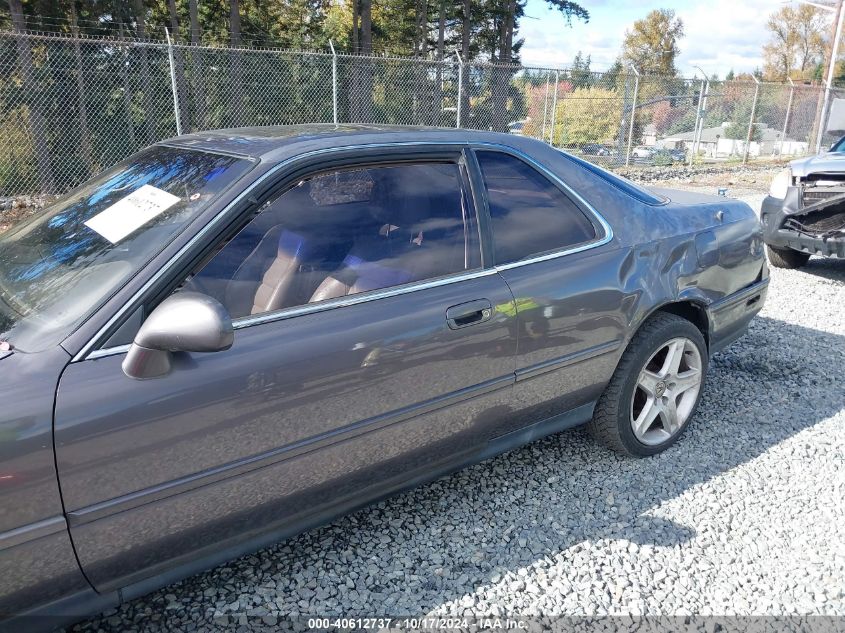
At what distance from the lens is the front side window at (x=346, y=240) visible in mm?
2037

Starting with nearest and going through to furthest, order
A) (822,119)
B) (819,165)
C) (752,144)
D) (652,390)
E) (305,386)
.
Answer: (305,386)
(652,390)
(819,165)
(822,119)
(752,144)

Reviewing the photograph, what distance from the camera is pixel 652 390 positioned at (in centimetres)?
316

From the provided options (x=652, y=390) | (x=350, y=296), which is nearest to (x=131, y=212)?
(x=350, y=296)

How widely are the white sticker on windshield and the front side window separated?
308 mm

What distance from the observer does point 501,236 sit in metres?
2.57

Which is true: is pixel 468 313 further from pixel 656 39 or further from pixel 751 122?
pixel 656 39

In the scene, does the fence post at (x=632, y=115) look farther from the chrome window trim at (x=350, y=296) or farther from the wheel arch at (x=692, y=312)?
the chrome window trim at (x=350, y=296)

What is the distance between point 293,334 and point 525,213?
1.21m

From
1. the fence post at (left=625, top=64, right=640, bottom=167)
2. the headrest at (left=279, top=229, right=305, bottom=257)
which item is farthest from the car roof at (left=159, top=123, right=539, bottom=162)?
the fence post at (left=625, top=64, right=640, bottom=167)

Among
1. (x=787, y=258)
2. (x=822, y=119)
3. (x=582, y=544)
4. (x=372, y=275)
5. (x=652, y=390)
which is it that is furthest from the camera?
(x=822, y=119)

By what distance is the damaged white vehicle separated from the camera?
6113 mm

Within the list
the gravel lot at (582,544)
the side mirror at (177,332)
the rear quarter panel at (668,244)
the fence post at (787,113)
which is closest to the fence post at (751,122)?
the fence post at (787,113)

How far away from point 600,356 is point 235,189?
1.76m

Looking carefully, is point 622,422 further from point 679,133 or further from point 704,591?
point 679,133
